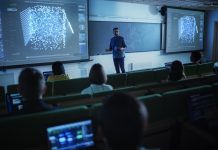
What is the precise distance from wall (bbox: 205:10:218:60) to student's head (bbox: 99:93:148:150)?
10330mm

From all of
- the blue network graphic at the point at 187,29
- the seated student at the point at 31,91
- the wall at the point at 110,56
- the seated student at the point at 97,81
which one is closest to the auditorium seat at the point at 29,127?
the seated student at the point at 31,91

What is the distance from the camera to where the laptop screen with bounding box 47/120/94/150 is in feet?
4.93

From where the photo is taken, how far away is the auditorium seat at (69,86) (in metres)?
3.78

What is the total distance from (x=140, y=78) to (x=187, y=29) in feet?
19.6

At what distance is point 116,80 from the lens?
13.9 feet

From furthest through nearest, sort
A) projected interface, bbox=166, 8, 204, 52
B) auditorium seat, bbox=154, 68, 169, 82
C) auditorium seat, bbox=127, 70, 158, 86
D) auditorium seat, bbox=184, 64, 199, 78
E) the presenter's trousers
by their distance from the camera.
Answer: projected interface, bbox=166, 8, 204, 52 < the presenter's trousers < auditorium seat, bbox=184, 64, 199, 78 < auditorium seat, bbox=154, 68, 169, 82 < auditorium seat, bbox=127, 70, 158, 86

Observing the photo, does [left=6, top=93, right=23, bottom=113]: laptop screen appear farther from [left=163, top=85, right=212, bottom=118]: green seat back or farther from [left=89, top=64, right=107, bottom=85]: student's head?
[left=163, top=85, right=212, bottom=118]: green seat back

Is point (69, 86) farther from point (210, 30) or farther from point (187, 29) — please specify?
point (210, 30)

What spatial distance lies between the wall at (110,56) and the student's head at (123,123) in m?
5.27

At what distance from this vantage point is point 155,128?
1.86m

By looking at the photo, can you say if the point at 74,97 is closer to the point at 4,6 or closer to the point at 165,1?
the point at 4,6

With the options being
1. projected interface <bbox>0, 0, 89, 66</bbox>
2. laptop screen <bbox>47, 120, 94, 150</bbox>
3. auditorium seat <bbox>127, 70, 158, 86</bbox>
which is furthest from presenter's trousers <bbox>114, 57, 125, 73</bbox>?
laptop screen <bbox>47, 120, 94, 150</bbox>

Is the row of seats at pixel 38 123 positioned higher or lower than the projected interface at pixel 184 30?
lower

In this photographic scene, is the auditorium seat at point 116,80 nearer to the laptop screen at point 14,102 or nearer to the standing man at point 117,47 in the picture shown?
the laptop screen at point 14,102
